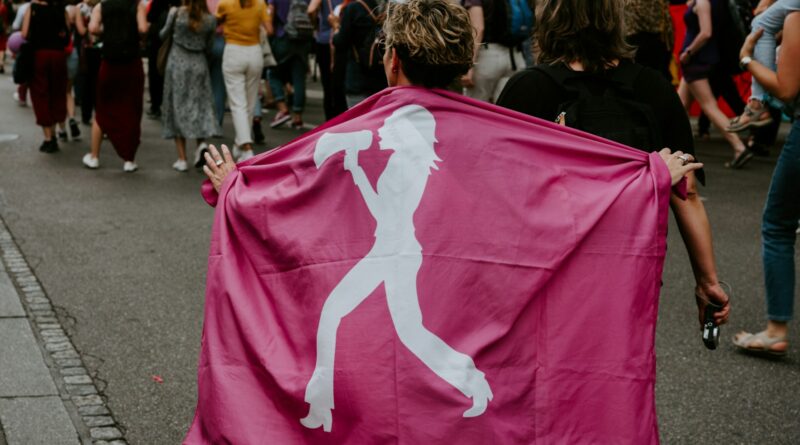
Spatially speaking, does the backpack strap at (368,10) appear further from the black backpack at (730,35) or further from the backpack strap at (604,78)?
the backpack strap at (604,78)

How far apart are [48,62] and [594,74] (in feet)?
32.8

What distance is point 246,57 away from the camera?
11547 millimetres

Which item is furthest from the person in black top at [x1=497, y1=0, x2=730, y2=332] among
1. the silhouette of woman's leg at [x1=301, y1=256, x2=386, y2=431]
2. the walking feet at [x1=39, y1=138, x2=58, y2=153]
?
the walking feet at [x1=39, y1=138, x2=58, y2=153]

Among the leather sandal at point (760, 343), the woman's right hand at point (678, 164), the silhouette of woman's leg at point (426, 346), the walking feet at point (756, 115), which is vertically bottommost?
the leather sandal at point (760, 343)

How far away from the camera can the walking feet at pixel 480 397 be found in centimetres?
292

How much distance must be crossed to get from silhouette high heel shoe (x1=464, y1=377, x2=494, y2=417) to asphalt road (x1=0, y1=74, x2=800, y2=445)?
44 centimetres

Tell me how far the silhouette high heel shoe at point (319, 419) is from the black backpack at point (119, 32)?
8525 millimetres

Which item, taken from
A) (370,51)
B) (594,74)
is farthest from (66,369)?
(370,51)

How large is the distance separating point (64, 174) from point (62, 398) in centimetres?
632

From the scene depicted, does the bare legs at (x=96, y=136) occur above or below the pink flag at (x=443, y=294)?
below

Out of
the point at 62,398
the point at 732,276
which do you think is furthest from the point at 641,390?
the point at 732,276

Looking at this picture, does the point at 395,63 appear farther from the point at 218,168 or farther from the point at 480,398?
the point at 480,398

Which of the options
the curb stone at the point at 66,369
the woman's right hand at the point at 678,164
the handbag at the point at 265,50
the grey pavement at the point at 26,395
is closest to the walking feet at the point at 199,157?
the handbag at the point at 265,50

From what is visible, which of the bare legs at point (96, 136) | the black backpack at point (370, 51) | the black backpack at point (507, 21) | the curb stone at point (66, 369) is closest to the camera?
the curb stone at point (66, 369)
